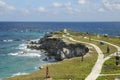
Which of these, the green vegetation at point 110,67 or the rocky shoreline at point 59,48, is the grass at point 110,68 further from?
the rocky shoreline at point 59,48

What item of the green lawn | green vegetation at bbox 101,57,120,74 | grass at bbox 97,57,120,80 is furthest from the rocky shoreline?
grass at bbox 97,57,120,80

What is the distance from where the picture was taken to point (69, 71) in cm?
4875

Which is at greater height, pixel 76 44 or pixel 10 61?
pixel 76 44

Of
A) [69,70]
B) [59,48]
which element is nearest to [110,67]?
[69,70]

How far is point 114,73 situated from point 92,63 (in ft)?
28.9

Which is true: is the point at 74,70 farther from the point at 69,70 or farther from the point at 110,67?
the point at 110,67

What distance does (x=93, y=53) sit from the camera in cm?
6538

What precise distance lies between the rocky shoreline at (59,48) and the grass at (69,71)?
19341 mm

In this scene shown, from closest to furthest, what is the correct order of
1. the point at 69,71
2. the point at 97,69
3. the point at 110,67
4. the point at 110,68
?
1. the point at 69,71
2. the point at 97,69
3. the point at 110,68
4. the point at 110,67

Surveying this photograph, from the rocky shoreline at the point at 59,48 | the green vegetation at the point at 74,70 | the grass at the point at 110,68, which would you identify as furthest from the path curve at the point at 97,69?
the rocky shoreline at the point at 59,48

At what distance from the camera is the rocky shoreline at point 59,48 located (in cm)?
8112

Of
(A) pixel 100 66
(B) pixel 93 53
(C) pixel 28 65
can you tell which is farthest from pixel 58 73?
(C) pixel 28 65

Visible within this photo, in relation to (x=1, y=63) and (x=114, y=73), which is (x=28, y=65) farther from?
(x=114, y=73)

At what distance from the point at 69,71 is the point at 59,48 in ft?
144
